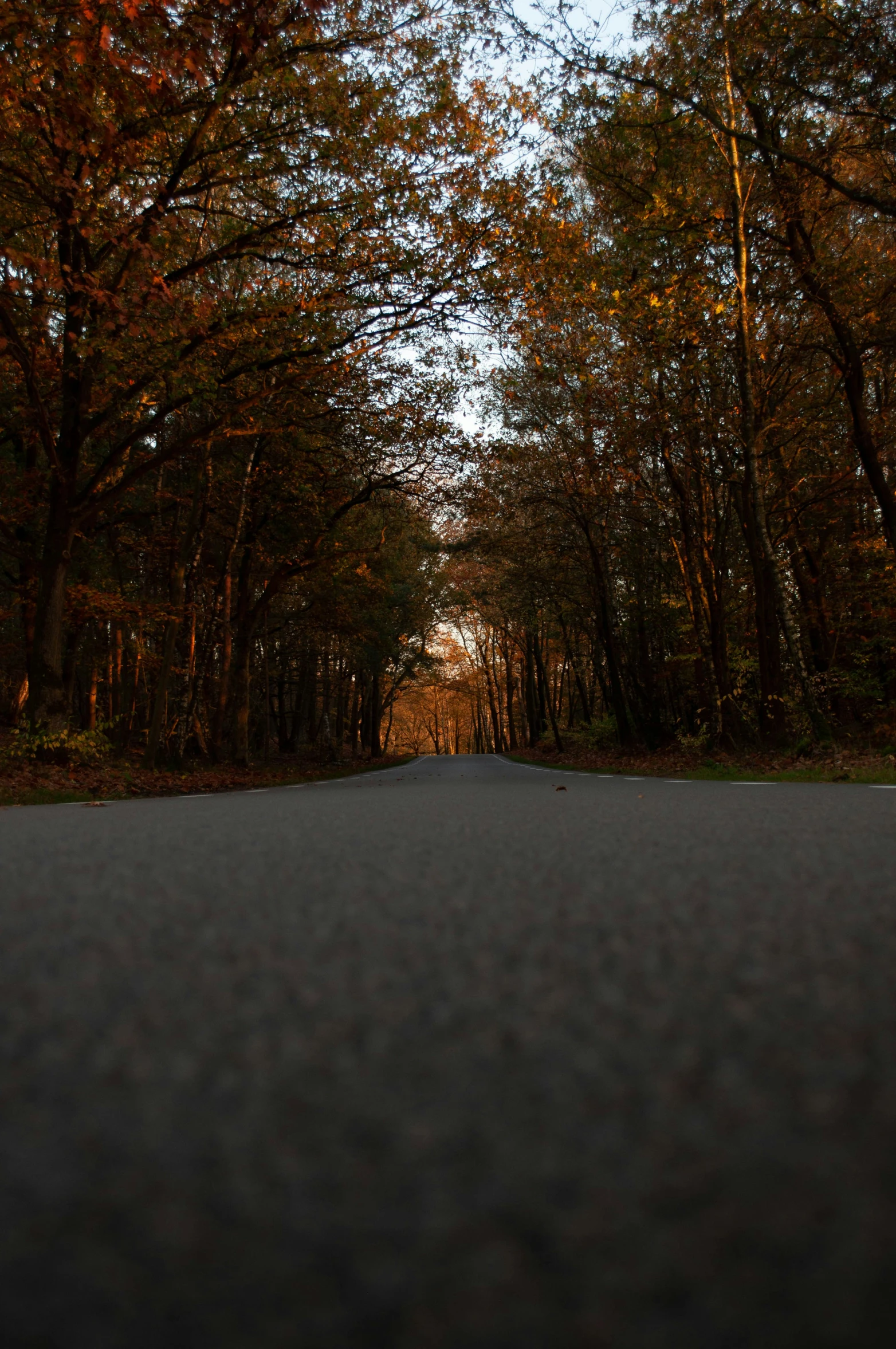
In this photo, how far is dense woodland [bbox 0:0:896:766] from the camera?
11.0m

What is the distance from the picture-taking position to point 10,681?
98.9ft

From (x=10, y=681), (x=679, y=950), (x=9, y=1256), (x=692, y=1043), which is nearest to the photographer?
(x=9, y=1256)

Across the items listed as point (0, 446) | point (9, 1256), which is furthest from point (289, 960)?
point (0, 446)

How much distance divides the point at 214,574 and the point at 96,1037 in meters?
24.1

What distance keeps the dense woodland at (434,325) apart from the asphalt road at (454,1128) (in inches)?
339

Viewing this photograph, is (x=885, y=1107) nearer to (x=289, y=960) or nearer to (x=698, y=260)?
(x=289, y=960)

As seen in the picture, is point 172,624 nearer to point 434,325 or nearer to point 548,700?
point 434,325

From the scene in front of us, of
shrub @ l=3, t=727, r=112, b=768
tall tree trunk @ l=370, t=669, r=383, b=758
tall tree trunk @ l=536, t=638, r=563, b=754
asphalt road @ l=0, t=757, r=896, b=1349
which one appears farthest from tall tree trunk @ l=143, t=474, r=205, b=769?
tall tree trunk @ l=370, t=669, r=383, b=758

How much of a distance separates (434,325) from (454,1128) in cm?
1334

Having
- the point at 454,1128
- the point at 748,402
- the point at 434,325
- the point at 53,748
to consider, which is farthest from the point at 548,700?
the point at 454,1128

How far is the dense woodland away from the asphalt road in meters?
8.62

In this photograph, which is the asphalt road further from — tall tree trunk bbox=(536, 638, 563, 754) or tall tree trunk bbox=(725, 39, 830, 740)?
tall tree trunk bbox=(536, 638, 563, 754)

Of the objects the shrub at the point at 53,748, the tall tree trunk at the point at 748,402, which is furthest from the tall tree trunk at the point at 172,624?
the tall tree trunk at the point at 748,402

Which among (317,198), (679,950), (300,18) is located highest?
(300,18)
